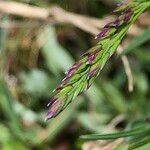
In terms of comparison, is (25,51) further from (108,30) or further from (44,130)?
(108,30)

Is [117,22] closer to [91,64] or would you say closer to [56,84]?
[91,64]

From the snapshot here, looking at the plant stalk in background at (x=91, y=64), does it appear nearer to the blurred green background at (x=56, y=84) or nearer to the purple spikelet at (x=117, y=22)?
the purple spikelet at (x=117, y=22)

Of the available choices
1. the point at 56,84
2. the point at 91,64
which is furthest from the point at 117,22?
the point at 56,84

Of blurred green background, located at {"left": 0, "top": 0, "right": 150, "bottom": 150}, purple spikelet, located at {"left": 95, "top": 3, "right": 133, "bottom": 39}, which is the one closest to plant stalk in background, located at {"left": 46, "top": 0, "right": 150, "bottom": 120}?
purple spikelet, located at {"left": 95, "top": 3, "right": 133, "bottom": 39}

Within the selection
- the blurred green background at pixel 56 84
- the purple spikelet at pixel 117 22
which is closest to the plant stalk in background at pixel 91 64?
the purple spikelet at pixel 117 22

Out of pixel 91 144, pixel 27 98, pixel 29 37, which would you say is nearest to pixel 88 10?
pixel 29 37

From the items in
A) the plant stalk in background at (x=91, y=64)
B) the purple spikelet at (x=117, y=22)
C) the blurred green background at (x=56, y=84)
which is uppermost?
the purple spikelet at (x=117, y=22)
